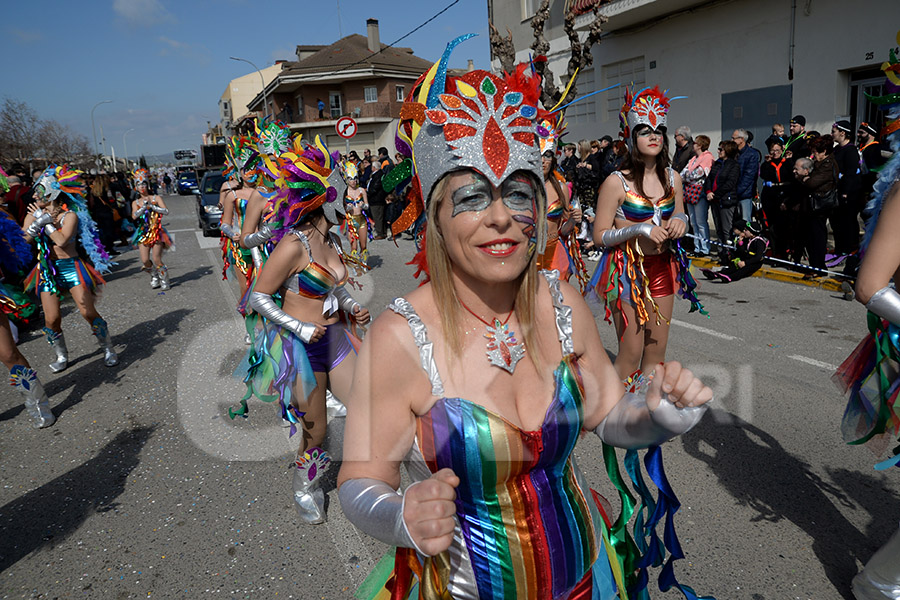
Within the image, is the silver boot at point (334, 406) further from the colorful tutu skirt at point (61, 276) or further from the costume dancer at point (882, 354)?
the colorful tutu skirt at point (61, 276)

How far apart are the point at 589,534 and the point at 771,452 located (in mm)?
2764

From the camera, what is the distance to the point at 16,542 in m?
3.53

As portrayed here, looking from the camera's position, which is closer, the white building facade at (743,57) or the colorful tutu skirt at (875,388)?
the colorful tutu skirt at (875,388)

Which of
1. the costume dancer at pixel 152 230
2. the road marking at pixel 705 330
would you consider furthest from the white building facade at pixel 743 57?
the costume dancer at pixel 152 230

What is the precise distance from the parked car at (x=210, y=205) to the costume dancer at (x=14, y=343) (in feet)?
42.4

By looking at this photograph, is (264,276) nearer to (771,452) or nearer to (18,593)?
(18,593)

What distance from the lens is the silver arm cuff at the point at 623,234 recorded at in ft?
12.7

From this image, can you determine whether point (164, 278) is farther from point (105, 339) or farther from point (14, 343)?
point (14, 343)

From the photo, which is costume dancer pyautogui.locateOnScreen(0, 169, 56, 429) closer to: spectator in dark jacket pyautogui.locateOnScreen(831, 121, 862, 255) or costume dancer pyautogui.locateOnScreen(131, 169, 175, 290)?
costume dancer pyautogui.locateOnScreen(131, 169, 175, 290)

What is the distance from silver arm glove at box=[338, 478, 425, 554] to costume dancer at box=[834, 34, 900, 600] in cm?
186

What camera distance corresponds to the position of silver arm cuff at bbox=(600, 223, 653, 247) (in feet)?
Result: 12.7

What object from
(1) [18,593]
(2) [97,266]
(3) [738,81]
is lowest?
(1) [18,593]

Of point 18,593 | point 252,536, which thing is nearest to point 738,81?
point 252,536

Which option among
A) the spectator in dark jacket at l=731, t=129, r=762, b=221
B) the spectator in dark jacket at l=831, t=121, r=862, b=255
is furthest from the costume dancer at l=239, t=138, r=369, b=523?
the spectator in dark jacket at l=731, t=129, r=762, b=221
